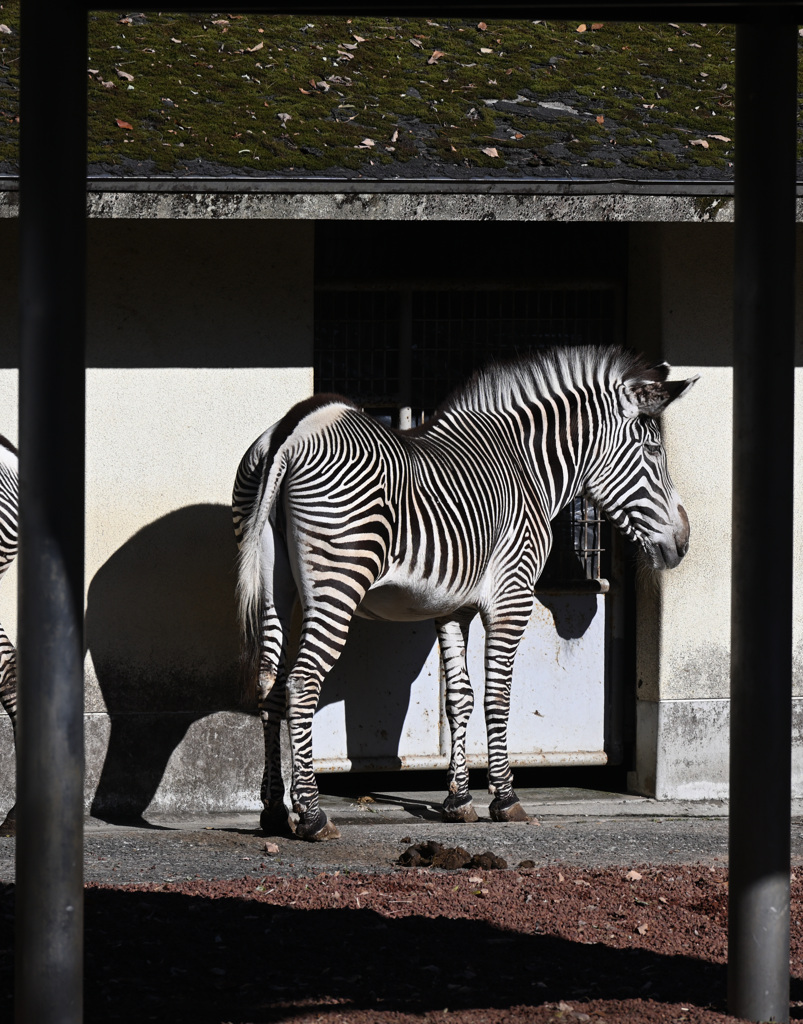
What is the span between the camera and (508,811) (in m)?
7.28

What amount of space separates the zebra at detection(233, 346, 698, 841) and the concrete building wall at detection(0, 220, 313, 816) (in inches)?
21.0

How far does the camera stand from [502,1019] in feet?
12.2

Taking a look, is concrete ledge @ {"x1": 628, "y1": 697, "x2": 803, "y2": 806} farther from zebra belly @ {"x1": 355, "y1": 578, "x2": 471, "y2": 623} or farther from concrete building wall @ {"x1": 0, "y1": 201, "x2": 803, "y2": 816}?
concrete building wall @ {"x1": 0, "y1": 201, "x2": 803, "y2": 816}

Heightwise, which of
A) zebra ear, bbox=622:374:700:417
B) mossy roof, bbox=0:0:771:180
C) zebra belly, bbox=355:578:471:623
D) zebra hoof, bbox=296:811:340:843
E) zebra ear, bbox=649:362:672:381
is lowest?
zebra hoof, bbox=296:811:340:843

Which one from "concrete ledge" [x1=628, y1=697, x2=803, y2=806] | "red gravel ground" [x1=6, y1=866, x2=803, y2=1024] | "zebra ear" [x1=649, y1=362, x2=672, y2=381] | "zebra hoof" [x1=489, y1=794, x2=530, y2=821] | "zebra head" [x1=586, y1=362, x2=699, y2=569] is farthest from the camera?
"concrete ledge" [x1=628, y1=697, x2=803, y2=806]

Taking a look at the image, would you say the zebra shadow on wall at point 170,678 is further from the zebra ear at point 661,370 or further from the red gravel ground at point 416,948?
the zebra ear at point 661,370

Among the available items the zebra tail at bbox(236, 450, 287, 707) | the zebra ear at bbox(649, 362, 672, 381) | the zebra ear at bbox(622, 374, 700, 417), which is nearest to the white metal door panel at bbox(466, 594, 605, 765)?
the zebra ear at bbox(622, 374, 700, 417)

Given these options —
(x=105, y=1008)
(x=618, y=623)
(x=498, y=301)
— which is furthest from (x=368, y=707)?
(x=105, y=1008)

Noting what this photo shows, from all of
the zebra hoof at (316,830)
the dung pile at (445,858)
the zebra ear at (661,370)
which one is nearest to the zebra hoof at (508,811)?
the zebra hoof at (316,830)

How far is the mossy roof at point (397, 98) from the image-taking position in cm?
718

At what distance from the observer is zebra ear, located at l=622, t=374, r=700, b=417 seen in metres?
7.54

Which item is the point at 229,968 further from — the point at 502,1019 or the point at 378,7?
the point at 378,7

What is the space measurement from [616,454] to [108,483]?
3.05m

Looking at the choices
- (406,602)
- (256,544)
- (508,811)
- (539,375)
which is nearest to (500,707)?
(508,811)
